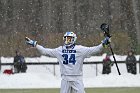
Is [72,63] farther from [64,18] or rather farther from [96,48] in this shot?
[64,18]

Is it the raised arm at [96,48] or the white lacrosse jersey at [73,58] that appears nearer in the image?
the raised arm at [96,48]

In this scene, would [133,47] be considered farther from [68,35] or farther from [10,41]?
[68,35]

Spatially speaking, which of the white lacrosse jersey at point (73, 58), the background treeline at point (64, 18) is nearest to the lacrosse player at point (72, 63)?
the white lacrosse jersey at point (73, 58)

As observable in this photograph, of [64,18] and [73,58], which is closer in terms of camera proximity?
[73,58]

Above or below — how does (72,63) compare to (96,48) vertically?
below

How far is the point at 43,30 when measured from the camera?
4394 centimetres

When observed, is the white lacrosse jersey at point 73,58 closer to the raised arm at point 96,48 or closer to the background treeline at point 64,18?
the raised arm at point 96,48

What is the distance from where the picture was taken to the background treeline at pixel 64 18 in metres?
41.8

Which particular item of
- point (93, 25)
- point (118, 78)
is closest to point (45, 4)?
point (93, 25)

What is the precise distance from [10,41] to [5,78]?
15984 millimetres

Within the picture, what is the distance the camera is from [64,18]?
45.4m

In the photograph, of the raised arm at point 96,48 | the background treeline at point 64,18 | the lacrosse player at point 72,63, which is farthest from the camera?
the background treeline at point 64,18

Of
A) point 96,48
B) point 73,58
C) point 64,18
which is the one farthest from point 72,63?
point 64,18

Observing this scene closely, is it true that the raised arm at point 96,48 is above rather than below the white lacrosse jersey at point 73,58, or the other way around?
above
